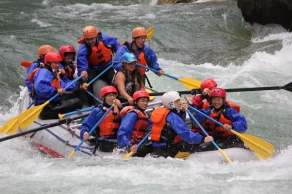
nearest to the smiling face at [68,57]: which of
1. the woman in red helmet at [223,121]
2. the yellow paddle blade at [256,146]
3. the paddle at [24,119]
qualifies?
the paddle at [24,119]

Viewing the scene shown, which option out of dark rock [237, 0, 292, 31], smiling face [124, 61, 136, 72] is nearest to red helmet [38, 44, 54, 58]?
smiling face [124, 61, 136, 72]

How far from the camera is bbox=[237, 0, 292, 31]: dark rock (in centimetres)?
1409

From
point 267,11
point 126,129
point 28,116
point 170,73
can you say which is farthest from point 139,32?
point 267,11

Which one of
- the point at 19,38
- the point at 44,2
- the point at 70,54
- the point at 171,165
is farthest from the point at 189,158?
the point at 44,2

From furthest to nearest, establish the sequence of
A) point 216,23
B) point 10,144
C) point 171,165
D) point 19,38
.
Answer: point 216,23 < point 19,38 < point 10,144 < point 171,165

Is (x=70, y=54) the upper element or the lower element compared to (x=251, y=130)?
upper

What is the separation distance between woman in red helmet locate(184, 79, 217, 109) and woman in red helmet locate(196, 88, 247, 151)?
0.25 metres

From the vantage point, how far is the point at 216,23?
50.0 ft

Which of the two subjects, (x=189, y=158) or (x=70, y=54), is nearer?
(x=189, y=158)

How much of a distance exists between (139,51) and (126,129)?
76.8 inches

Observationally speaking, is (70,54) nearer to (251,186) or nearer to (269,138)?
(269,138)

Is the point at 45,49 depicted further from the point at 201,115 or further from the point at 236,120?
the point at 236,120

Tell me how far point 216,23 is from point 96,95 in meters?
7.01

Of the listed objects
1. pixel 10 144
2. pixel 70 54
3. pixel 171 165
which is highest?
pixel 70 54
